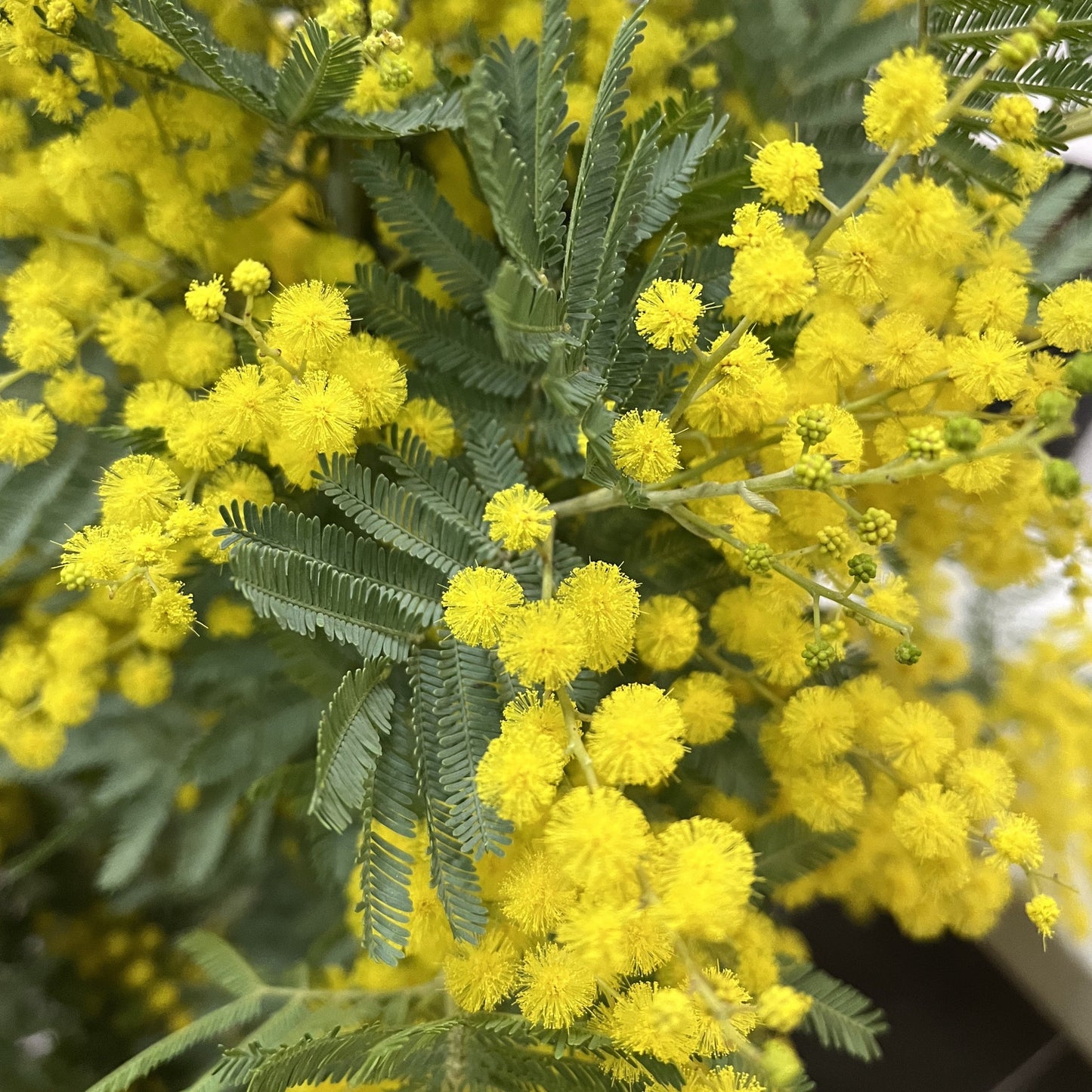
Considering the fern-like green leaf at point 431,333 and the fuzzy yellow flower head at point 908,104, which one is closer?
the fuzzy yellow flower head at point 908,104

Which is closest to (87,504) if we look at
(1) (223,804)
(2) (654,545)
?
(1) (223,804)

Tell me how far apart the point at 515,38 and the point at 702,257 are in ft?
0.73

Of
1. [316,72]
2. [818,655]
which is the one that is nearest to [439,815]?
[818,655]

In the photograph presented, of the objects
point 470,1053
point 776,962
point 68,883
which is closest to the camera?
point 470,1053

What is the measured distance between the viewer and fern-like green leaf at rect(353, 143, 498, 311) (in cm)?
55

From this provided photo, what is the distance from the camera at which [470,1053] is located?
529mm

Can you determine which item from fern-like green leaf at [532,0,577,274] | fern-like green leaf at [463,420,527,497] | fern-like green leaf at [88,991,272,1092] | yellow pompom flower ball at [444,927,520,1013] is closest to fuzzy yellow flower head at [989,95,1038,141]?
fern-like green leaf at [532,0,577,274]

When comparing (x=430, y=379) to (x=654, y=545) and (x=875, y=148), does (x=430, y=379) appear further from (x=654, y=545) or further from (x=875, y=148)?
(x=875, y=148)

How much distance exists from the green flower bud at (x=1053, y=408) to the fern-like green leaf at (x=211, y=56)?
48cm

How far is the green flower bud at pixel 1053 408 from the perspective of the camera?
36 centimetres

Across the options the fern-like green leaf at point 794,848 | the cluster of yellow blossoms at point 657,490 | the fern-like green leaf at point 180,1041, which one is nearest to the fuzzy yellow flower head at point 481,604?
the cluster of yellow blossoms at point 657,490

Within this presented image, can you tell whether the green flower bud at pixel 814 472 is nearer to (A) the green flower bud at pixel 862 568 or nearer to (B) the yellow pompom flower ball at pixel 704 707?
(A) the green flower bud at pixel 862 568

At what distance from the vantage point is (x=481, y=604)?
459mm

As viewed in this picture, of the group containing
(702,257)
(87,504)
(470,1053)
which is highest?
(702,257)
